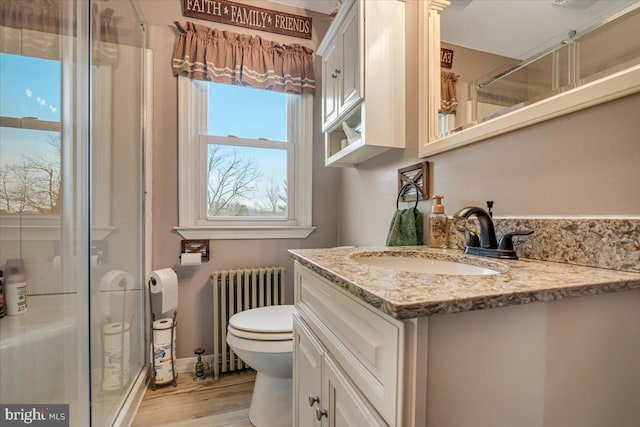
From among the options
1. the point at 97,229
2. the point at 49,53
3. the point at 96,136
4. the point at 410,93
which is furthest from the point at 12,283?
the point at 410,93

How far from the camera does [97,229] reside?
1.19m

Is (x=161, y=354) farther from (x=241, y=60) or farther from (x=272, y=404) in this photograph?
(x=241, y=60)

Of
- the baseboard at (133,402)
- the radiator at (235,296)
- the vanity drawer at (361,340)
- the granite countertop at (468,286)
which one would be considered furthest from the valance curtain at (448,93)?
the baseboard at (133,402)

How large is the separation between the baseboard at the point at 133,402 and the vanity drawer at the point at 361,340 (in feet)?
3.75

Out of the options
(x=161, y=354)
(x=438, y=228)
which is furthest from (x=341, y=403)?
(x=161, y=354)

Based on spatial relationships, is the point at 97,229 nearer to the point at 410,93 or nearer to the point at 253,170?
the point at 253,170

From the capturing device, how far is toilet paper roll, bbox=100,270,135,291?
1253 millimetres

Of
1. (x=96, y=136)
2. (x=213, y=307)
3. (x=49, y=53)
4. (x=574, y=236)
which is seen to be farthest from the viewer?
(x=213, y=307)

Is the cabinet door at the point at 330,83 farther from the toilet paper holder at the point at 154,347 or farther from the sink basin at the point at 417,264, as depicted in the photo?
the toilet paper holder at the point at 154,347

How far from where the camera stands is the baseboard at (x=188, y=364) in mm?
1800

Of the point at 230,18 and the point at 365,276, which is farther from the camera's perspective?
the point at 230,18

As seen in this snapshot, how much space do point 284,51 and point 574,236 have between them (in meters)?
1.89

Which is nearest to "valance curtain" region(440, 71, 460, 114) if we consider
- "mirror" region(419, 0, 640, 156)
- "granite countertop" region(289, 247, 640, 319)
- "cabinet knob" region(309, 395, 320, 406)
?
"mirror" region(419, 0, 640, 156)

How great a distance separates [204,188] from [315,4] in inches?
58.3
